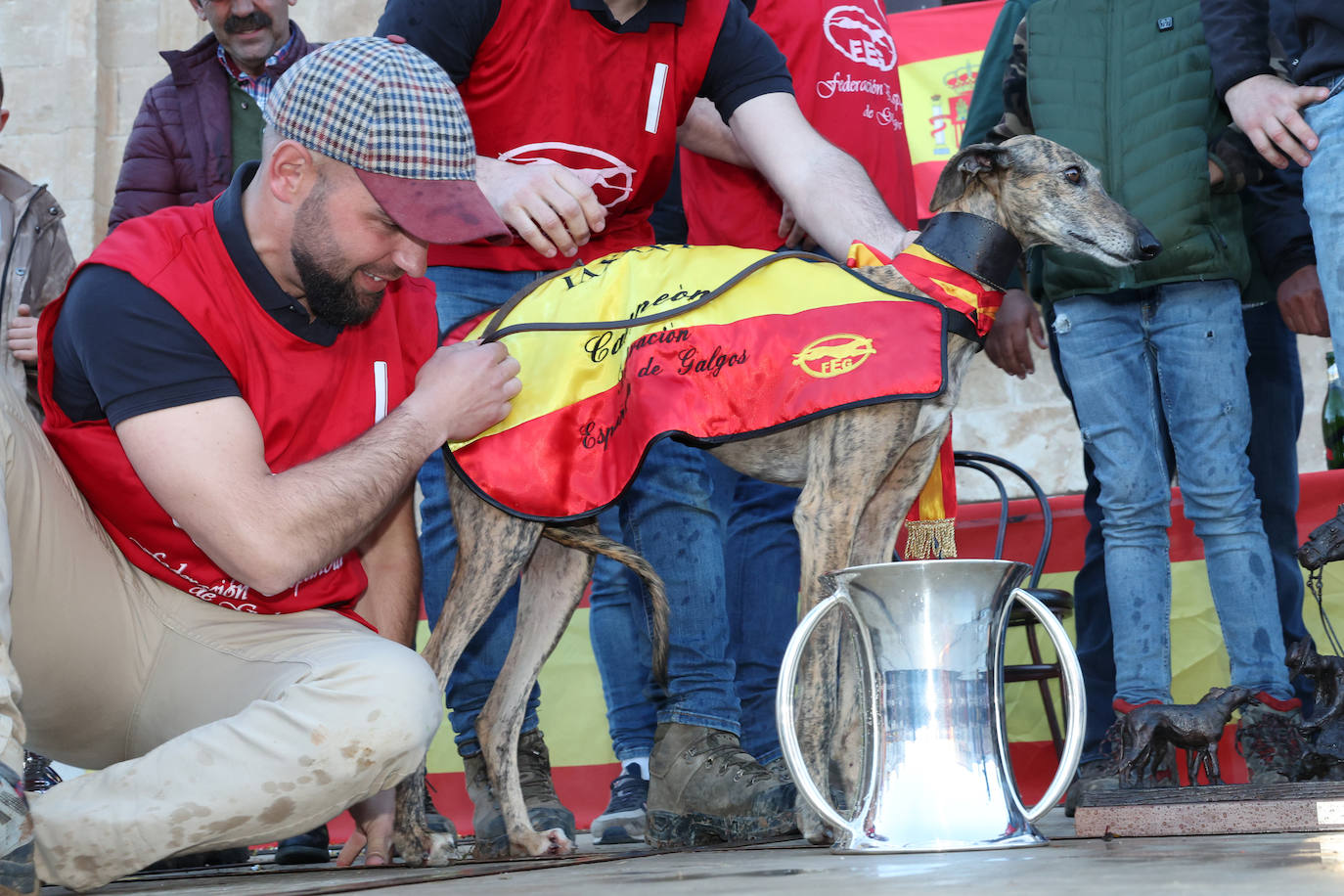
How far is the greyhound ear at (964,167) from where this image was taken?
9.54ft

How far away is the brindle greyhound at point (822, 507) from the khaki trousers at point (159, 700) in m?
0.35

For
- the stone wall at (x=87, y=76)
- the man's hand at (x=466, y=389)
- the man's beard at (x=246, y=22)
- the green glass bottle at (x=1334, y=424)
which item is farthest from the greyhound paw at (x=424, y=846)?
the stone wall at (x=87, y=76)

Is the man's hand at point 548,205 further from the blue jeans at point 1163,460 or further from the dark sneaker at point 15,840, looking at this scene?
the blue jeans at point 1163,460

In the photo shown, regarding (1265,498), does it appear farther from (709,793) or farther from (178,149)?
(178,149)

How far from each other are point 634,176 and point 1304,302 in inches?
76.6

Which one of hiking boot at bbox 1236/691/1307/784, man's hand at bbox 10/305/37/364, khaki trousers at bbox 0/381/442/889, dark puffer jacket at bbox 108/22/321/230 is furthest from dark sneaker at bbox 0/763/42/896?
dark puffer jacket at bbox 108/22/321/230

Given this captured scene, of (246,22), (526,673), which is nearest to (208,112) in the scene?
(246,22)

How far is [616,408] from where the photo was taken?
2.70 m

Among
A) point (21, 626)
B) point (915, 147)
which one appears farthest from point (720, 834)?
point (915, 147)

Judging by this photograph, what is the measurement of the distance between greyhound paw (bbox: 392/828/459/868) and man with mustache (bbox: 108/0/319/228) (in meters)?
2.59

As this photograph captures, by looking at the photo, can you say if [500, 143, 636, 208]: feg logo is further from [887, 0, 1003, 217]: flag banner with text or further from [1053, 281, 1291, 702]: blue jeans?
[887, 0, 1003, 217]: flag banner with text

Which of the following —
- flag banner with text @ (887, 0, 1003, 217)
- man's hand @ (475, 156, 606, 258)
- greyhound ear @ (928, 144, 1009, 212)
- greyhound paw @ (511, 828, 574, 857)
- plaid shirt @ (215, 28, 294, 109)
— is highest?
flag banner with text @ (887, 0, 1003, 217)

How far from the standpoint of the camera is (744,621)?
360 centimetres

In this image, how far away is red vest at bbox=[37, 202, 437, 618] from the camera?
2.37 meters
